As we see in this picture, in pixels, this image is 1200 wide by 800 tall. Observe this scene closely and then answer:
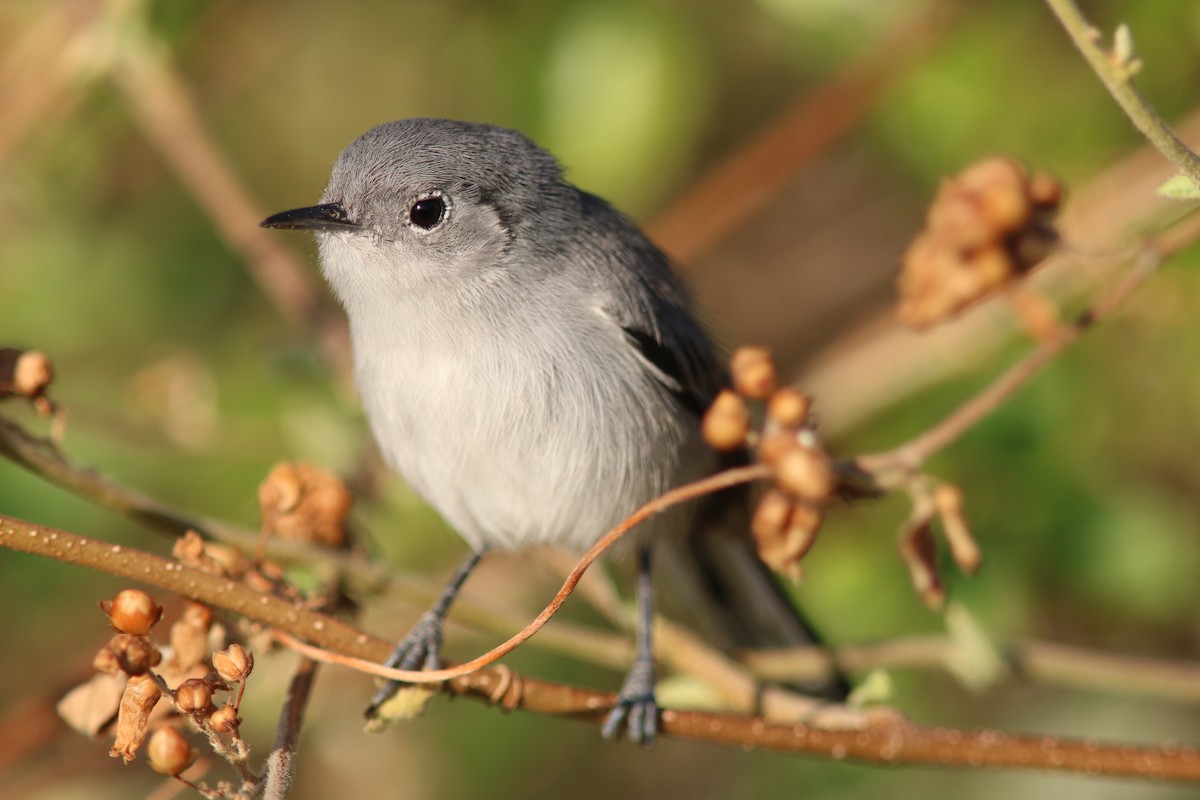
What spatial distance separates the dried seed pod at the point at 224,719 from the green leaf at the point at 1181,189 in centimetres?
135

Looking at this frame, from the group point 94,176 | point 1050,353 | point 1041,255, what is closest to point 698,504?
point 1050,353

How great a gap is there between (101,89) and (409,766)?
7.15 ft

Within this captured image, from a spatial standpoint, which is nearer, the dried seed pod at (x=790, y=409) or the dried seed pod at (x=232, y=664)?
the dried seed pod at (x=232, y=664)

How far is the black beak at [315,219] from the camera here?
7.84 feet

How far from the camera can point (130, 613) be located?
160cm

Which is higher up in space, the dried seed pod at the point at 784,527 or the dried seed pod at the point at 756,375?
the dried seed pod at the point at 756,375

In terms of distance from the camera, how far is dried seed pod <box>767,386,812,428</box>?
181 centimetres

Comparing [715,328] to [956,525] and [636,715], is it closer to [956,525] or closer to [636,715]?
[636,715]

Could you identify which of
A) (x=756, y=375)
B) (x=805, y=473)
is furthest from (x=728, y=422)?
(x=805, y=473)

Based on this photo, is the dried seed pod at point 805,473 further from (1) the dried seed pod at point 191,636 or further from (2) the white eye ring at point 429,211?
(2) the white eye ring at point 429,211

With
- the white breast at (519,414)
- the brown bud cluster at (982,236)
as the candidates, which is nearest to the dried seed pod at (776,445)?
the brown bud cluster at (982,236)

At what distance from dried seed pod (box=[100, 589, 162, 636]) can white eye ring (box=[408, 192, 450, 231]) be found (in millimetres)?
1177

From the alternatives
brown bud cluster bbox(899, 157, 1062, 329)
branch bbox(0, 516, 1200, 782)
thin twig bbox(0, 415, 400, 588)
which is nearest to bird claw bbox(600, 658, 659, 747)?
branch bbox(0, 516, 1200, 782)

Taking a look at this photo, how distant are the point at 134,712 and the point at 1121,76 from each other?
1.45m
